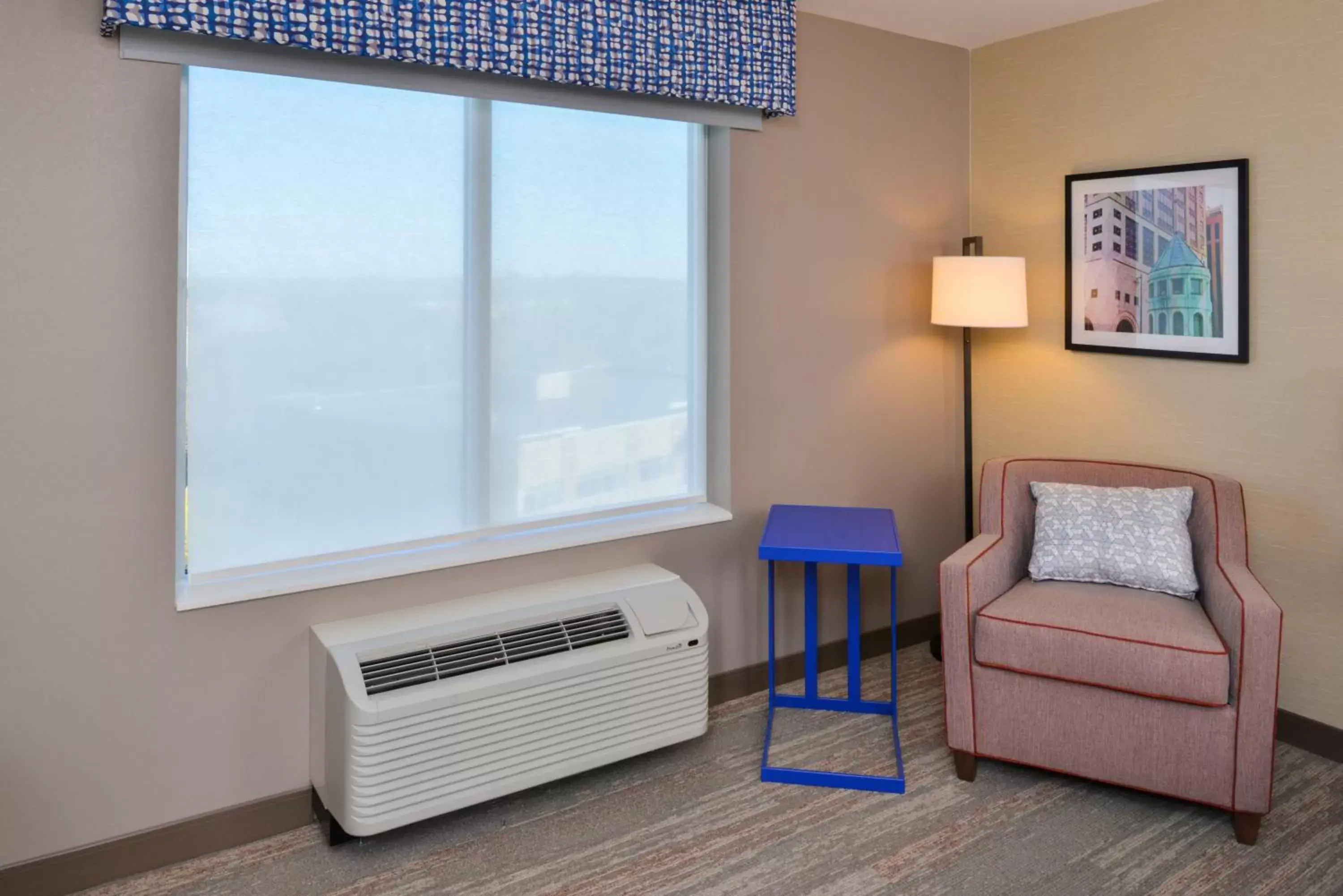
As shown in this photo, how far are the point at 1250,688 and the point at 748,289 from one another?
185 centimetres

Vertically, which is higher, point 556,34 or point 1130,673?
point 556,34

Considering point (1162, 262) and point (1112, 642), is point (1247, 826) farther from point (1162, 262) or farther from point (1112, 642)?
point (1162, 262)

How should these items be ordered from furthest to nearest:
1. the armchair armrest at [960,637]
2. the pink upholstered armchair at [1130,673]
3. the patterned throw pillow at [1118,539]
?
the patterned throw pillow at [1118,539] < the armchair armrest at [960,637] < the pink upholstered armchair at [1130,673]

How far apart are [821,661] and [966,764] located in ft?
2.81

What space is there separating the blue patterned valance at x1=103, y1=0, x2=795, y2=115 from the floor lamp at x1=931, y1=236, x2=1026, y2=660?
0.80m

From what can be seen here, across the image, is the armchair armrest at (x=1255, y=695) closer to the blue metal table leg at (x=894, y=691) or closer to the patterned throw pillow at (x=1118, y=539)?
the patterned throw pillow at (x=1118, y=539)

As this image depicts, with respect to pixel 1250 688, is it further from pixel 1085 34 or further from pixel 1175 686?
pixel 1085 34

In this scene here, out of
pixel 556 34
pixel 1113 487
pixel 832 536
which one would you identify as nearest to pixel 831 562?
pixel 832 536

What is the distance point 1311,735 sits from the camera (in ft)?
9.66

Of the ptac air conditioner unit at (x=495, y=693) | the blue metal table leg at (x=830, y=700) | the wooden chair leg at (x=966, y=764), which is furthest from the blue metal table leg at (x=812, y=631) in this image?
the wooden chair leg at (x=966, y=764)

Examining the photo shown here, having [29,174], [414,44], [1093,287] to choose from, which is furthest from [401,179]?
[1093,287]

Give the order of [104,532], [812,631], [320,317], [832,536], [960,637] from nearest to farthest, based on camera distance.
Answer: [104,532] → [320,317] → [960,637] → [832,536] → [812,631]

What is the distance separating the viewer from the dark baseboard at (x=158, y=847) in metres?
2.19

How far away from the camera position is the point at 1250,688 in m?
A: 2.36
